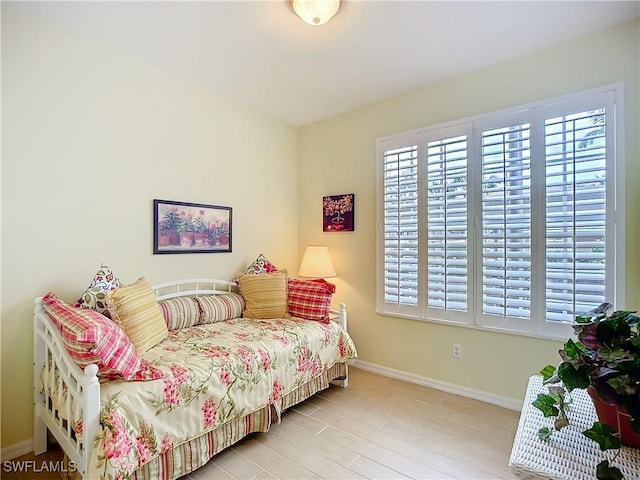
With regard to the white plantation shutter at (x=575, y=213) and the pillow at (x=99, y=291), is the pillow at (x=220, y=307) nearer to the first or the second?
the pillow at (x=99, y=291)

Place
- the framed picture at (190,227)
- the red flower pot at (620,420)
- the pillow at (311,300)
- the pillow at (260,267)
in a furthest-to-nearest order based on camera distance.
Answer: the pillow at (260,267) < the pillow at (311,300) < the framed picture at (190,227) < the red flower pot at (620,420)

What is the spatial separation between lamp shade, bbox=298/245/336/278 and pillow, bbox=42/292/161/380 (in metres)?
1.76

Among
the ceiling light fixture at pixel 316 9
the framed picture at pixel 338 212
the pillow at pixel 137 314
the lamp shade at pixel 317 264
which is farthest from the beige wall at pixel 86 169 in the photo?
the ceiling light fixture at pixel 316 9

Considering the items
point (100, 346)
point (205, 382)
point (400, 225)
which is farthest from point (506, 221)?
point (100, 346)

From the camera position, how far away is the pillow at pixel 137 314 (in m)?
1.93

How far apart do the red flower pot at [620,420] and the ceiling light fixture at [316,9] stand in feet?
6.73

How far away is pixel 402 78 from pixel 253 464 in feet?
9.71

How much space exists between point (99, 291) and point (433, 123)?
111 inches

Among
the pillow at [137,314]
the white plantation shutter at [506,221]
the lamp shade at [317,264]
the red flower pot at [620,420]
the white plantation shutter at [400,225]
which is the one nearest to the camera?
the red flower pot at [620,420]

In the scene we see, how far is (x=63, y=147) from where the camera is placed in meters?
2.12

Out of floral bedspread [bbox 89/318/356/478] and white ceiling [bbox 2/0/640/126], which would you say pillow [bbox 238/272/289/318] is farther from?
white ceiling [bbox 2/0/640/126]

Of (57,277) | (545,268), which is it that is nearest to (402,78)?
(545,268)

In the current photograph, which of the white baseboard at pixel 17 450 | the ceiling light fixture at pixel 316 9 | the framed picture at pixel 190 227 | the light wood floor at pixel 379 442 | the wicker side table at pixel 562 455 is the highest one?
the ceiling light fixture at pixel 316 9

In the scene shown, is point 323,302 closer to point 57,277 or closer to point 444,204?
point 444,204
